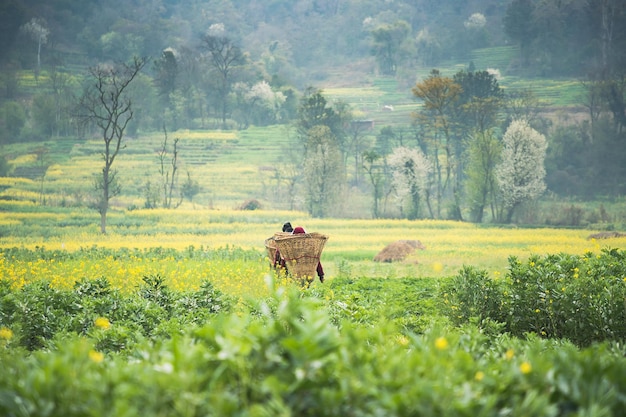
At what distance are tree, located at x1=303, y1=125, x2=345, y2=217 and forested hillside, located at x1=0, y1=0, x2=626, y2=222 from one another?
0.08 meters

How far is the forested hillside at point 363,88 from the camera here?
3791cm

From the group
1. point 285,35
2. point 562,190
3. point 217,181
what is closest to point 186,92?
point 217,181

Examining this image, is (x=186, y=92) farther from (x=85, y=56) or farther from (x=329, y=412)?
(x=329, y=412)

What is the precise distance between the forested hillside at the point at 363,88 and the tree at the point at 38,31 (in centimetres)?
10

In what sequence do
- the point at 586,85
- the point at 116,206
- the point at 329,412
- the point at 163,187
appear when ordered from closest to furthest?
the point at 329,412
the point at 116,206
the point at 163,187
the point at 586,85

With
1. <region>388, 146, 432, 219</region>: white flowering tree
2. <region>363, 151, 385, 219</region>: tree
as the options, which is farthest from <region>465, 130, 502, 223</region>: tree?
<region>363, 151, 385, 219</region>: tree

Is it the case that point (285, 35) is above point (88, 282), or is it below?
above

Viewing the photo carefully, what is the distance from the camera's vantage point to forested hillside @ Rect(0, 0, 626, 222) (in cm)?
3791

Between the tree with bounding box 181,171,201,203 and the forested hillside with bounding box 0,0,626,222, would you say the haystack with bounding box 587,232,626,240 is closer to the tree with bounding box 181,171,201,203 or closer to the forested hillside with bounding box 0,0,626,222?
the forested hillside with bounding box 0,0,626,222

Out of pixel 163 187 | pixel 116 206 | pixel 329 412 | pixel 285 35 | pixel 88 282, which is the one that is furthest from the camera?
pixel 285 35

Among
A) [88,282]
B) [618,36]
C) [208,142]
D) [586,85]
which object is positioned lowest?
[88,282]

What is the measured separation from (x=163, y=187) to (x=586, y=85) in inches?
976

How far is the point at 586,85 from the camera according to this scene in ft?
140

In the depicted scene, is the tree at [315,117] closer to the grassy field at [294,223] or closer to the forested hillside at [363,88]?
the forested hillside at [363,88]
